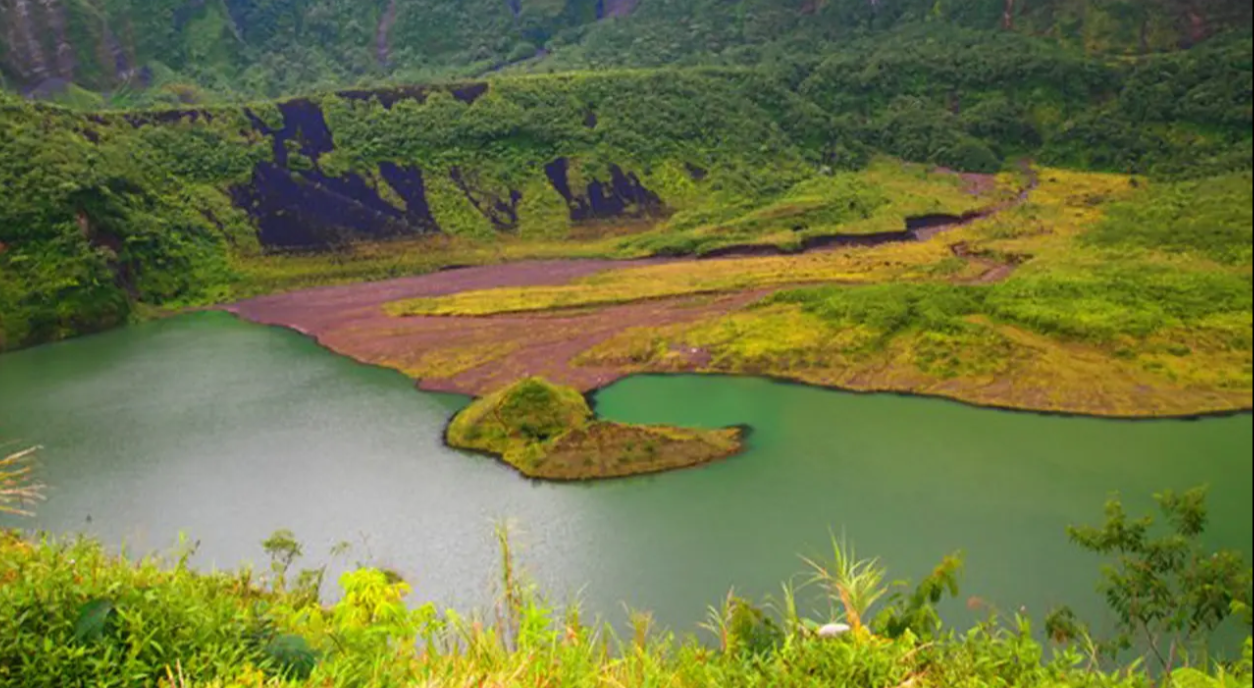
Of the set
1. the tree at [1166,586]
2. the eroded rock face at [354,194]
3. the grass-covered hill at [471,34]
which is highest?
the grass-covered hill at [471,34]

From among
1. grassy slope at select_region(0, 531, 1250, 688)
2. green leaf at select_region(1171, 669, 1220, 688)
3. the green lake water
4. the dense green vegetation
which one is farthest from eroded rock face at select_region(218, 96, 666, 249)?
green leaf at select_region(1171, 669, 1220, 688)

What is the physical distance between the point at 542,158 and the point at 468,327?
23.1 m

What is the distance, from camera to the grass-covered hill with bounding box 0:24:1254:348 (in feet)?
120

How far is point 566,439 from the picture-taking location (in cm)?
2069

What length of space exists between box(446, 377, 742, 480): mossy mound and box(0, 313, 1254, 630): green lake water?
1.75 ft

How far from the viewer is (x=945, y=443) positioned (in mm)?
21375

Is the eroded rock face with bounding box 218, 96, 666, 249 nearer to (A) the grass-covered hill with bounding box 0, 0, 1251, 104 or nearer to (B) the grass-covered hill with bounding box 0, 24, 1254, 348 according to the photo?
(B) the grass-covered hill with bounding box 0, 24, 1254, 348

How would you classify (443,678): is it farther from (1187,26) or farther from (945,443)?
(1187,26)

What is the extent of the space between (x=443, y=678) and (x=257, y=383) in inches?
985

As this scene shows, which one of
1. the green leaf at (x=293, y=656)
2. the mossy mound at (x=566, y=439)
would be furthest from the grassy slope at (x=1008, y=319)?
the green leaf at (x=293, y=656)

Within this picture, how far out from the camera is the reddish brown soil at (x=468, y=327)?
2769 centimetres

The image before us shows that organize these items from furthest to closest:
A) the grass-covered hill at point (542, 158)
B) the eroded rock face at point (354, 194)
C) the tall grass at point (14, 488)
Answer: the eroded rock face at point (354, 194) → the grass-covered hill at point (542, 158) → the tall grass at point (14, 488)

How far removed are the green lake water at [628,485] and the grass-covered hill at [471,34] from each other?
36.8m

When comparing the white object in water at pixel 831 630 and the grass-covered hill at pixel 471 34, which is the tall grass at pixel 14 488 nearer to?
the white object in water at pixel 831 630
